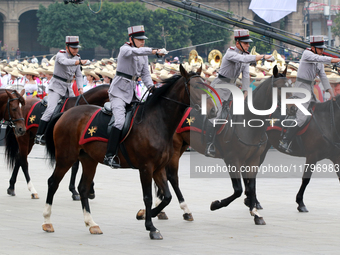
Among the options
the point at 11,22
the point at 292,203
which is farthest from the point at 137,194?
the point at 11,22

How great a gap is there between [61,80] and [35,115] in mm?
826

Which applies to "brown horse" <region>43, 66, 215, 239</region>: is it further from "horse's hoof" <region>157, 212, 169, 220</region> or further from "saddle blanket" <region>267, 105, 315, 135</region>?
"saddle blanket" <region>267, 105, 315, 135</region>

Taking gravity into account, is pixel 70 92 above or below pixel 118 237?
above

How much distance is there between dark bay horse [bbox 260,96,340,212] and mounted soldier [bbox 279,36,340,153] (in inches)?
5.5

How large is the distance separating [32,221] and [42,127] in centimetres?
227

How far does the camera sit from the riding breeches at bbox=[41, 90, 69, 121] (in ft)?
34.2

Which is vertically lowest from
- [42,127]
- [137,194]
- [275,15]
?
[137,194]

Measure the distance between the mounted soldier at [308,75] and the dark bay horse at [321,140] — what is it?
0.14 m

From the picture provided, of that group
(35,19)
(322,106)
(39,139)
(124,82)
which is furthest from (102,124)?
(35,19)

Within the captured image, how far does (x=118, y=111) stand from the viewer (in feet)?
25.6

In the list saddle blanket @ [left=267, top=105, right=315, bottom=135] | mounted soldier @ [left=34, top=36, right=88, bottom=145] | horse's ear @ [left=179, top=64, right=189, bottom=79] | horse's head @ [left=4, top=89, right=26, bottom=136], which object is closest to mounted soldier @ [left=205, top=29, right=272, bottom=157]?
saddle blanket @ [left=267, top=105, right=315, bottom=135]

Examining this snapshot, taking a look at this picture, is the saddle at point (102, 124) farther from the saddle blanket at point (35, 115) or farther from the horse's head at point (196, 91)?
the saddle blanket at point (35, 115)

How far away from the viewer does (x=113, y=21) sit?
67250mm

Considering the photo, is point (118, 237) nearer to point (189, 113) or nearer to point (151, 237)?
point (151, 237)
